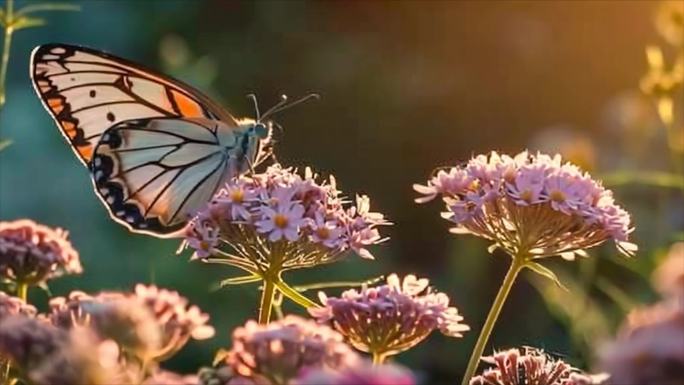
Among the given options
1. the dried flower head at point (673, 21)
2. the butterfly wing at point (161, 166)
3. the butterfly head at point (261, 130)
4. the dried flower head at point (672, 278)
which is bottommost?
the dried flower head at point (672, 278)

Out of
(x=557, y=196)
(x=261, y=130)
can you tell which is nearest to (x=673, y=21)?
(x=261, y=130)

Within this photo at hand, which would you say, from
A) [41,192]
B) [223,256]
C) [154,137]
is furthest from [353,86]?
[223,256]

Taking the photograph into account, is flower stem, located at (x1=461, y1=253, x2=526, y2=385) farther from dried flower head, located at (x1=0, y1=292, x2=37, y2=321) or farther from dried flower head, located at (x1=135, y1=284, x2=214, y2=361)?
dried flower head, located at (x1=0, y1=292, x2=37, y2=321)

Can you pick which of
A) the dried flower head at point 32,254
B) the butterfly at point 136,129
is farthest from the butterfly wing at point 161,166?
the dried flower head at point 32,254

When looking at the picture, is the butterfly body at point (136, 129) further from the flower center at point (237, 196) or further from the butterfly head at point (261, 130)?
the flower center at point (237, 196)

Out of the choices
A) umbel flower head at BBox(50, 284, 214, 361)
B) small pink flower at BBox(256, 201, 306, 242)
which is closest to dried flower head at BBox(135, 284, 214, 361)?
umbel flower head at BBox(50, 284, 214, 361)

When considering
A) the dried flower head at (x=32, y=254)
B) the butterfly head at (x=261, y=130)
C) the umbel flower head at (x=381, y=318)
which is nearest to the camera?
the umbel flower head at (x=381, y=318)
